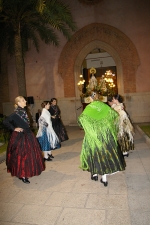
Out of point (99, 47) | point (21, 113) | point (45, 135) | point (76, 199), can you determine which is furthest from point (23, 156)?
point (99, 47)

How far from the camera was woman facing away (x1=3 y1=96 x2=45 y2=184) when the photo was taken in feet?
13.2

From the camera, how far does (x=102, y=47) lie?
13.2 meters

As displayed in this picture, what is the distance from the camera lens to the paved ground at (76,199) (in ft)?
8.92

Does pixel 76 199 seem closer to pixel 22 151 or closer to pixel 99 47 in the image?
pixel 22 151

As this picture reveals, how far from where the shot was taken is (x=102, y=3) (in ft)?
42.6

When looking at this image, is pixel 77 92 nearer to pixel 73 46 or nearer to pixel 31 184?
pixel 73 46

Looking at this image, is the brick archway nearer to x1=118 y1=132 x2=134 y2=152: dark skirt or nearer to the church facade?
the church facade

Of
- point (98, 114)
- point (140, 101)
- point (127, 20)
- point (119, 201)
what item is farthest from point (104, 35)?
point (119, 201)

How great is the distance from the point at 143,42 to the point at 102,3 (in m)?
3.90

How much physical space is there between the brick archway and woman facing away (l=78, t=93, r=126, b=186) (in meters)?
9.73

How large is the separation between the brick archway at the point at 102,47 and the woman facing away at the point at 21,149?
9.41 metres

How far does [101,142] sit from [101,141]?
0.02 metres

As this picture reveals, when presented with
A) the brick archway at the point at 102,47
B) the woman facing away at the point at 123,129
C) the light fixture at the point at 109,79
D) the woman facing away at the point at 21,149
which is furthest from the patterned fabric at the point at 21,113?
the brick archway at the point at 102,47

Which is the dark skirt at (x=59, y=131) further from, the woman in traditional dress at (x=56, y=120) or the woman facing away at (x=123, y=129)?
the woman facing away at (x=123, y=129)
